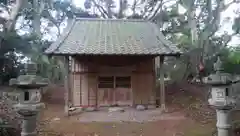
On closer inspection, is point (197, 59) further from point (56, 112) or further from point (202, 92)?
point (56, 112)

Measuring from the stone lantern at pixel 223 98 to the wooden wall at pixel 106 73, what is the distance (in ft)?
23.5

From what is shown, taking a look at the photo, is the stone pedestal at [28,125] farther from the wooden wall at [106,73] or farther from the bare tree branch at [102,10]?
the bare tree branch at [102,10]

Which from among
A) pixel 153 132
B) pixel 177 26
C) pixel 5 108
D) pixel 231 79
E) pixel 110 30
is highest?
pixel 177 26

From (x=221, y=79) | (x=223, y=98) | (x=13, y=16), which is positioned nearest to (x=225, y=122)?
(x=223, y=98)

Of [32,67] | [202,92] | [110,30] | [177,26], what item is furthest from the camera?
[177,26]

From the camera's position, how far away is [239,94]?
1063 cm

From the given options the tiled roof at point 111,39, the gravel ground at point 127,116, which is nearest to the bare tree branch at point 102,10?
the tiled roof at point 111,39

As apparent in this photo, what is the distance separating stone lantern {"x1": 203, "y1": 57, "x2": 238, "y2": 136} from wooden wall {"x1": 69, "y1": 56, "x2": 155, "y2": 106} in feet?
23.5

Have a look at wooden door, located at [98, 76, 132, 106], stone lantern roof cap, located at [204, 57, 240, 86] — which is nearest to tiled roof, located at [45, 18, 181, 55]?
wooden door, located at [98, 76, 132, 106]

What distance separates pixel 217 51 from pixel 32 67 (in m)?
13.7

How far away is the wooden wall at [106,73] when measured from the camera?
13.0 m

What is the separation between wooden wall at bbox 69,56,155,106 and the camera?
1302 cm

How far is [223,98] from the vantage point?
5914 millimetres

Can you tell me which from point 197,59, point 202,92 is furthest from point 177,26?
point 202,92
